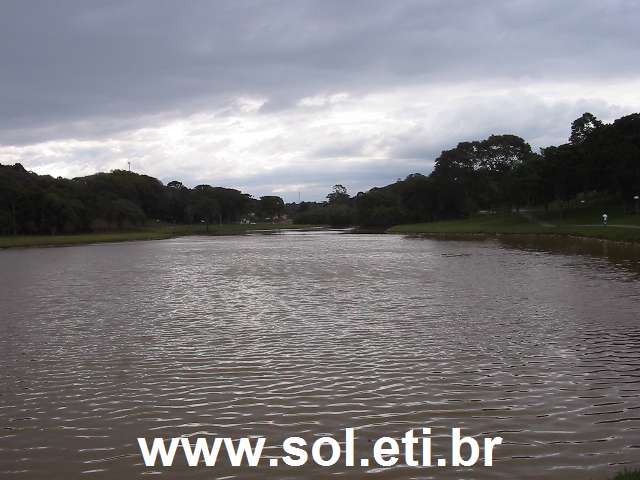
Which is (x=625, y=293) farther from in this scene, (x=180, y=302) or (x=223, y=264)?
(x=223, y=264)

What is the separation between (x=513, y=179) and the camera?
91562 millimetres

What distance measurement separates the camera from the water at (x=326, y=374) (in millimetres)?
7684

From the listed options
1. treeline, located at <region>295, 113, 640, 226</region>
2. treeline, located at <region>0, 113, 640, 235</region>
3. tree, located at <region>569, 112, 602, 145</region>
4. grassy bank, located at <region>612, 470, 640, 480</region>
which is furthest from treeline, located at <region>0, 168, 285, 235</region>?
grassy bank, located at <region>612, 470, 640, 480</region>

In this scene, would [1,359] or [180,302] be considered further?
[180,302]

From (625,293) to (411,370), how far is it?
40.9 ft

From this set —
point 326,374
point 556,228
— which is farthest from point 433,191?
point 326,374

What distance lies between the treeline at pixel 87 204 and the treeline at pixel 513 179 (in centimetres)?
3937

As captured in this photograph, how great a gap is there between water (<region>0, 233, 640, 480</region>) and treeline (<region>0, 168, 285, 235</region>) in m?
81.7

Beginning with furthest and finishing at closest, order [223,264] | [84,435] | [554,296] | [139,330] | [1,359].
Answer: [223,264]
[554,296]
[139,330]
[1,359]
[84,435]

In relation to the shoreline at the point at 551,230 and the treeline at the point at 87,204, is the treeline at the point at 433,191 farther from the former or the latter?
the shoreline at the point at 551,230

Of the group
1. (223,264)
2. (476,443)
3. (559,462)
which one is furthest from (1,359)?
(223,264)

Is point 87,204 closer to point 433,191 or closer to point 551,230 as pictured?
point 433,191

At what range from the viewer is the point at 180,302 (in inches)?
816

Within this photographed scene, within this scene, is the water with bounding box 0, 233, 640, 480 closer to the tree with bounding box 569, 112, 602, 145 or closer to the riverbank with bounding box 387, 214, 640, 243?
the riverbank with bounding box 387, 214, 640, 243
